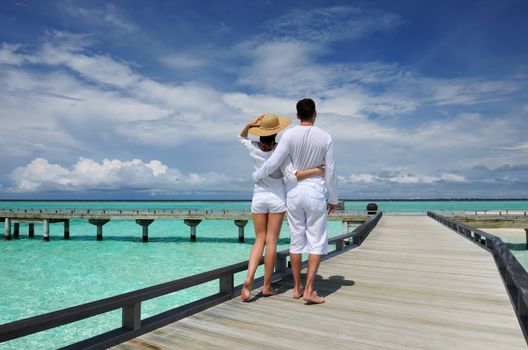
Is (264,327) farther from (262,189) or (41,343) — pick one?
(41,343)

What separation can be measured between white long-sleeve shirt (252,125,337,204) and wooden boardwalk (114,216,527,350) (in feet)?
4.02

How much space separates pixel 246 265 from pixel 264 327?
1081mm

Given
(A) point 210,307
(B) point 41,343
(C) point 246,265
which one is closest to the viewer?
(A) point 210,307

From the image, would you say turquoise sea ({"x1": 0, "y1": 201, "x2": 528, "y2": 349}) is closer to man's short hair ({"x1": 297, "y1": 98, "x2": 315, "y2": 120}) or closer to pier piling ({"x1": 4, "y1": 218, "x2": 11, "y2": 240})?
pier piling ({"x1": 4, "y1": 218, "x2": 11, "y2": 240})

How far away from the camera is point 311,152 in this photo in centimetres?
380

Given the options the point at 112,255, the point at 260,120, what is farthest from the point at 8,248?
the point at 260,120

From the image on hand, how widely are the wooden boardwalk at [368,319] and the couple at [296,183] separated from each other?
428 millimetres

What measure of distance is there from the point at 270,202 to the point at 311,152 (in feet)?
2.23

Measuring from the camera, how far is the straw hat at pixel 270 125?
12.5ft

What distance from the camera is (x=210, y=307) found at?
3.79 m

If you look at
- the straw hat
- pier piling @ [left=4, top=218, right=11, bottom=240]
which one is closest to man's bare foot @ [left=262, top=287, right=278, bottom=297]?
the straw hat

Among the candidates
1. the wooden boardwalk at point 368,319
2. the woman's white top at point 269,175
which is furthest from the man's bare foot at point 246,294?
the woman's white top at point 269,175

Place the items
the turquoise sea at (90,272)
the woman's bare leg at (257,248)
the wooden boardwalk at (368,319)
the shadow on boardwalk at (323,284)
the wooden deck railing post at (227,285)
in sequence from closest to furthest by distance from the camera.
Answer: the wooden boardwalk at (368,319) → the woman's bare leg at (257,248) → the wooden deck railing post at (227,285) → the shadow on boardwalk at (323,284) → the turquoise sea at (90,272)

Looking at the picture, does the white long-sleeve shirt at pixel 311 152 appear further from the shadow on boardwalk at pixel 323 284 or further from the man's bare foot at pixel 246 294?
the shadow on boardwalk at pixel 323 284
